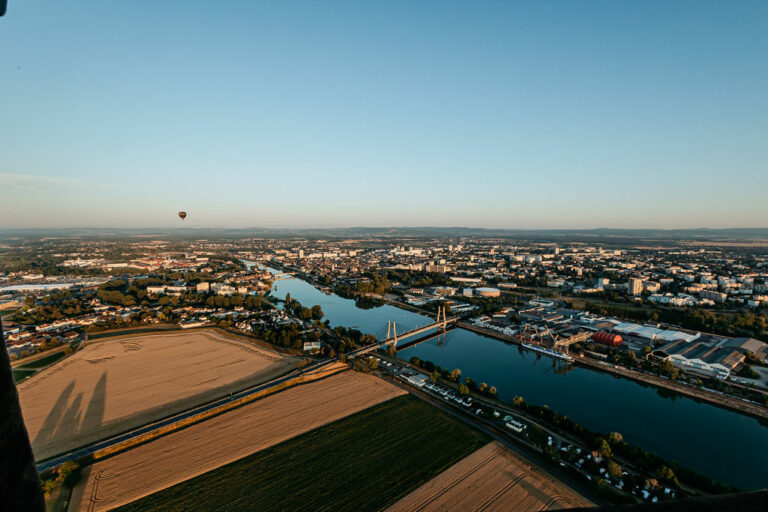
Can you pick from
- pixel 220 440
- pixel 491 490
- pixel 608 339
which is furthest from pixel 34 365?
pixel 608 339

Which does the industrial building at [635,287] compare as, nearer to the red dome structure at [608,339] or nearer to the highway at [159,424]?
the red dome structure at [608,339]

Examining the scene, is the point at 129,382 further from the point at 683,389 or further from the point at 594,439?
the point at 683,389

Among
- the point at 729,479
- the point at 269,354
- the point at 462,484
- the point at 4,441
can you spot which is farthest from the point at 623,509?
the point at 269,354

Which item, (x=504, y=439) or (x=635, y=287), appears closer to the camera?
(x=504, y=439)

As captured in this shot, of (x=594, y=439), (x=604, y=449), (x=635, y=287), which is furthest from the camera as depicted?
(x=635, y=287)

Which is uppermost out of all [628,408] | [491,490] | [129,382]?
[129,382]

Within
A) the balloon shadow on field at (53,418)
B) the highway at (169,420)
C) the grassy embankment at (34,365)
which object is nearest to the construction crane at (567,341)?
the highway at (169,420)

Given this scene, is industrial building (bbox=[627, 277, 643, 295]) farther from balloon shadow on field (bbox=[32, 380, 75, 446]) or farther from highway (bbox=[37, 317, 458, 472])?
balloon shadow on field (bbox=[32, 380, 75, 446])

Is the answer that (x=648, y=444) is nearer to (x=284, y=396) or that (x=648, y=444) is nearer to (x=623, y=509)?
(x=284, y=396)
